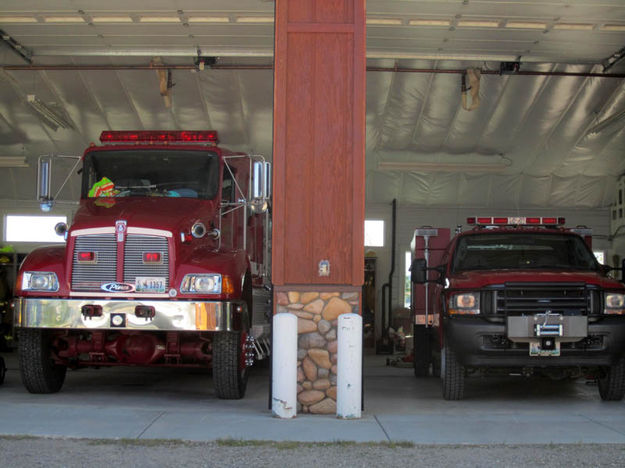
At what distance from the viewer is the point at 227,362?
809 cm

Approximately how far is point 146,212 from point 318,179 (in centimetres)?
206

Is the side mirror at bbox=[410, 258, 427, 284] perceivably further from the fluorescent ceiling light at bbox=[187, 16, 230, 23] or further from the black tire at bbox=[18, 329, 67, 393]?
the fluorescent ceiling light at bbox=[187, 16, 230, 23]

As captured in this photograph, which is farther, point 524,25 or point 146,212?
point 524,25

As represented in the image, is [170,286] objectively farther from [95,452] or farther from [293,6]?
[293,6]

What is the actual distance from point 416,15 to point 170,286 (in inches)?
217

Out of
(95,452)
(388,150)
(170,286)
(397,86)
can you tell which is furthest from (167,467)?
(388,150)

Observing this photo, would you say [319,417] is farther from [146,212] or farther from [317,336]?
[146,212]

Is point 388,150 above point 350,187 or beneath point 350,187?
above

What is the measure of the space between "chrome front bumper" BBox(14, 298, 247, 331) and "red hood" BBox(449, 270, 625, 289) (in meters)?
2.55

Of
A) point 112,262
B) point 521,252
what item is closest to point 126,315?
point 112,262

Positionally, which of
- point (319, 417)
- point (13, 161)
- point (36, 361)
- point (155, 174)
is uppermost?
point (13, 161)

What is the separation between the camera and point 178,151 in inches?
371

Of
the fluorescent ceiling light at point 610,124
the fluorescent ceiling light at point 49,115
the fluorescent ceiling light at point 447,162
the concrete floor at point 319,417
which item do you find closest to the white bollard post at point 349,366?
the concrete floor at point 319,417

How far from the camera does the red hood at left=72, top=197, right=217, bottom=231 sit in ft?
26.9
